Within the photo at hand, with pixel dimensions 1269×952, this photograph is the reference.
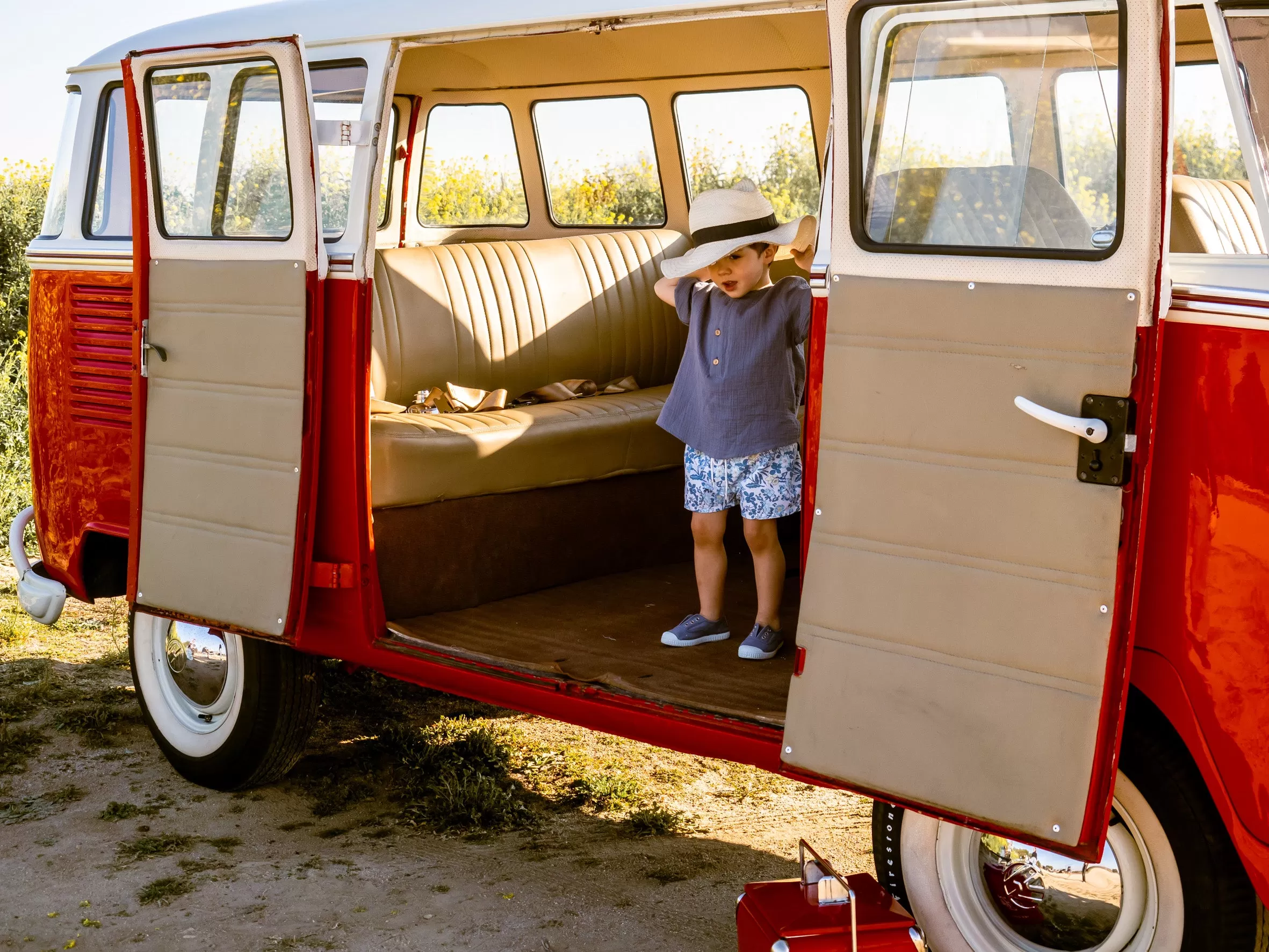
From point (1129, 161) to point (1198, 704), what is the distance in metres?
0.99

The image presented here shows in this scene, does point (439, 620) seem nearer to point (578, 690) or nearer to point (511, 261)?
point (578, 690)

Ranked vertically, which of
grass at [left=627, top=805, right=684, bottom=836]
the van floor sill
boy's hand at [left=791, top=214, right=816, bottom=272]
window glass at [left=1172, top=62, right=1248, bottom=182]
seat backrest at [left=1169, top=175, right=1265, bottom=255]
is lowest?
grass at [left=627, top=805, right=684, bottom=836]

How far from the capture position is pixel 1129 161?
2.46 m

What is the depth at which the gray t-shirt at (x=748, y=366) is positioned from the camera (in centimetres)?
376

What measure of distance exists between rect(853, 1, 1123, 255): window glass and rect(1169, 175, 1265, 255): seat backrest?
50cm

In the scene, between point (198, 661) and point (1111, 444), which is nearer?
point (1111, 444)

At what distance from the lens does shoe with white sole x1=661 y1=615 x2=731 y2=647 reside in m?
3.96

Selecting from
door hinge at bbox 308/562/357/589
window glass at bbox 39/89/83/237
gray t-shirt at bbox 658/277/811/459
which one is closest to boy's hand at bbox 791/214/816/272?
gray t-shirt at bbox 658/277/811/459

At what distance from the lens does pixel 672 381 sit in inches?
235

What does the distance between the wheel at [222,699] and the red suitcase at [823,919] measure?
1892 mm

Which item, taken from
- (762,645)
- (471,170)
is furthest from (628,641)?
(471,170)

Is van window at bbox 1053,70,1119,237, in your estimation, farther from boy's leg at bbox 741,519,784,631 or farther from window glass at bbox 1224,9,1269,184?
boy's leg at bbox 741,519,784,631

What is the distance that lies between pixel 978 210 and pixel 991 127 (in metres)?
0.17

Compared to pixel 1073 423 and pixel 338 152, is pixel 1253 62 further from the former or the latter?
pixel 338 152
